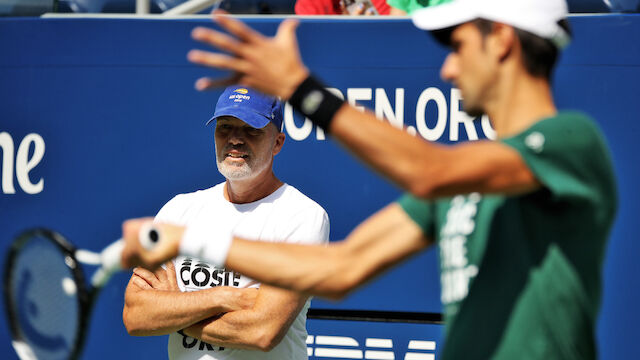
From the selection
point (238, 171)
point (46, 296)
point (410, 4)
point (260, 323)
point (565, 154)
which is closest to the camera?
point (565, 154)

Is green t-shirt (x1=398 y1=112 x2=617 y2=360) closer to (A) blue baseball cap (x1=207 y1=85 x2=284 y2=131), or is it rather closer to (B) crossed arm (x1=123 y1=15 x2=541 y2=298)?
(B) crossed arm (x1=123 y1=15 x2=541 y2=298)

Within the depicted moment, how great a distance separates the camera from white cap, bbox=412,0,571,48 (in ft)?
6.41

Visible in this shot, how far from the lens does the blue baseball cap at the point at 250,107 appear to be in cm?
362

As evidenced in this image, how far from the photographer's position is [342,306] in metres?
4.14

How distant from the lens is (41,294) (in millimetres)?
2516

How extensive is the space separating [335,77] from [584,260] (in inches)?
99.1

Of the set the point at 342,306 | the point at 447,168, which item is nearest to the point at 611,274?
the point at 342,306

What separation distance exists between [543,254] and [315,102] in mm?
574

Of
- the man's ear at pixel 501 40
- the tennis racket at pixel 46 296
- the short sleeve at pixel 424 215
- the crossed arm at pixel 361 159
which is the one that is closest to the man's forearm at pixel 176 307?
the tennis racket at pixel 46 296

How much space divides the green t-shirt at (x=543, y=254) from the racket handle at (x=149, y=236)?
71 centimetres

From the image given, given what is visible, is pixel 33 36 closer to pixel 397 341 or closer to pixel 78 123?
pixel 78 123

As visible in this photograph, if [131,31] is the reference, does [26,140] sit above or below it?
below

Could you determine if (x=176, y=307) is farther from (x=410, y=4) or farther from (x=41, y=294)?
(x=410, y=4)

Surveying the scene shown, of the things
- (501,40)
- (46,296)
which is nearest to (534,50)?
(501,40)
